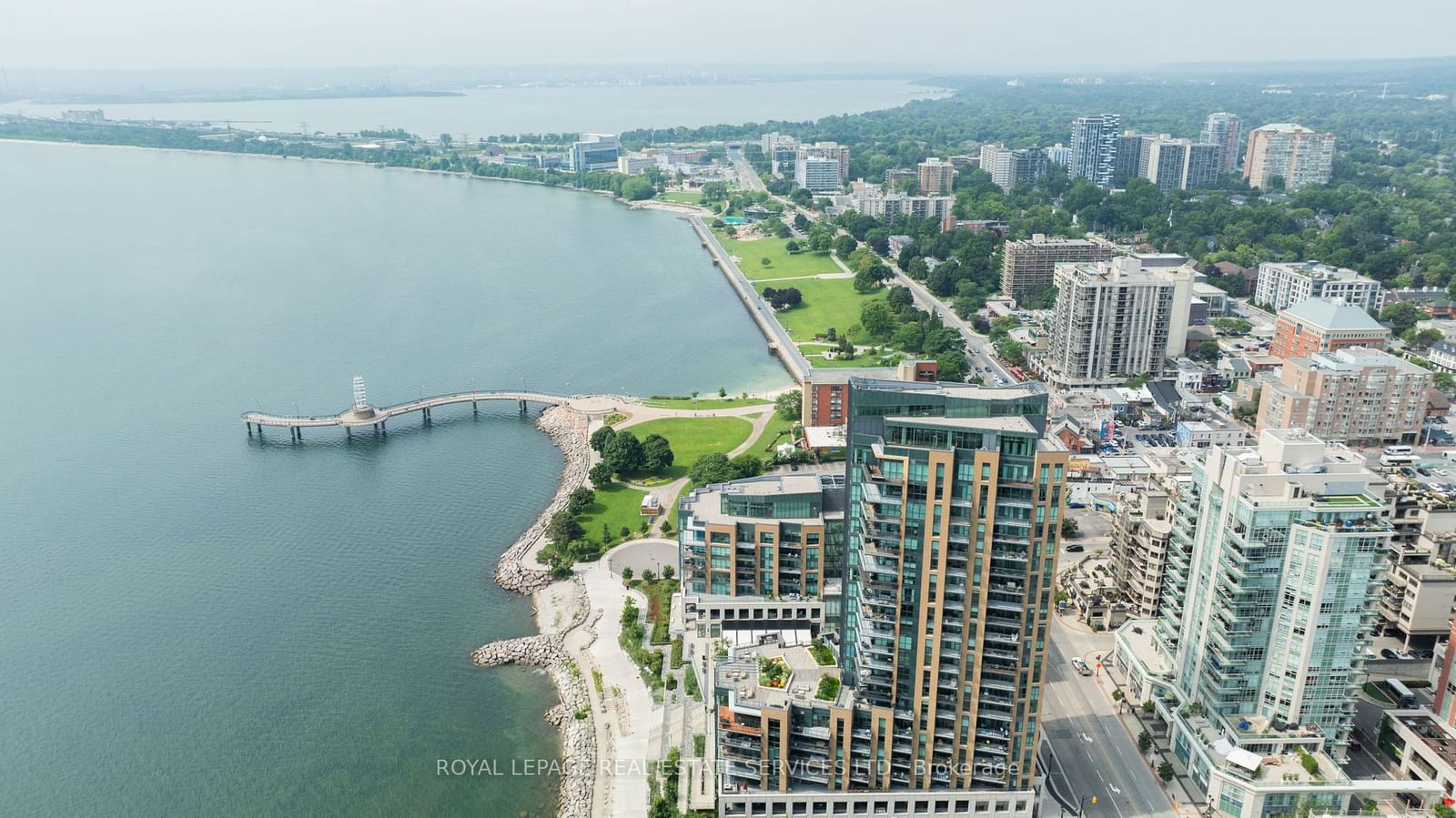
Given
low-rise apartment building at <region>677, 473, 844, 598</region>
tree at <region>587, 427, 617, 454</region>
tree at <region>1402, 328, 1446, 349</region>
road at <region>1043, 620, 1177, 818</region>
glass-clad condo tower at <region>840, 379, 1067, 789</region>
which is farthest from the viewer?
tree at <region>1402, 328, 1446, 349</region>

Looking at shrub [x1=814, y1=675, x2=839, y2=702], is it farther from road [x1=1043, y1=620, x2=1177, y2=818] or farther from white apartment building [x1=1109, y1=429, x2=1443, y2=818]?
white apartment building [x1=1109, y1=429, x2=1443, y2=818]

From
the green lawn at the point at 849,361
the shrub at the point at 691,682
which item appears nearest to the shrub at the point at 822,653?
the shrub at the point at 691,682

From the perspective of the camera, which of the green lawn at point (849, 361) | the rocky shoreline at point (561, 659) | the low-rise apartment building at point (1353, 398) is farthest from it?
the green lawn at point (849, 361)

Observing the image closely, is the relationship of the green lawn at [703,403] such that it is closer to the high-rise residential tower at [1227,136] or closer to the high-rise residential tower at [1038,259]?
the high-rise residential tower at [1038,259]

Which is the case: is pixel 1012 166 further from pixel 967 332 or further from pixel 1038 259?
pixel 967 332

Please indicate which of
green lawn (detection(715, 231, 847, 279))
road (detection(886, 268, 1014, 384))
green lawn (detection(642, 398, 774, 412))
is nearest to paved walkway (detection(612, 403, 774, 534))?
green lawn (detection(642, 398, 774, 412))

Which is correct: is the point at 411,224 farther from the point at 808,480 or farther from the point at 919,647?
the point at 919,647
